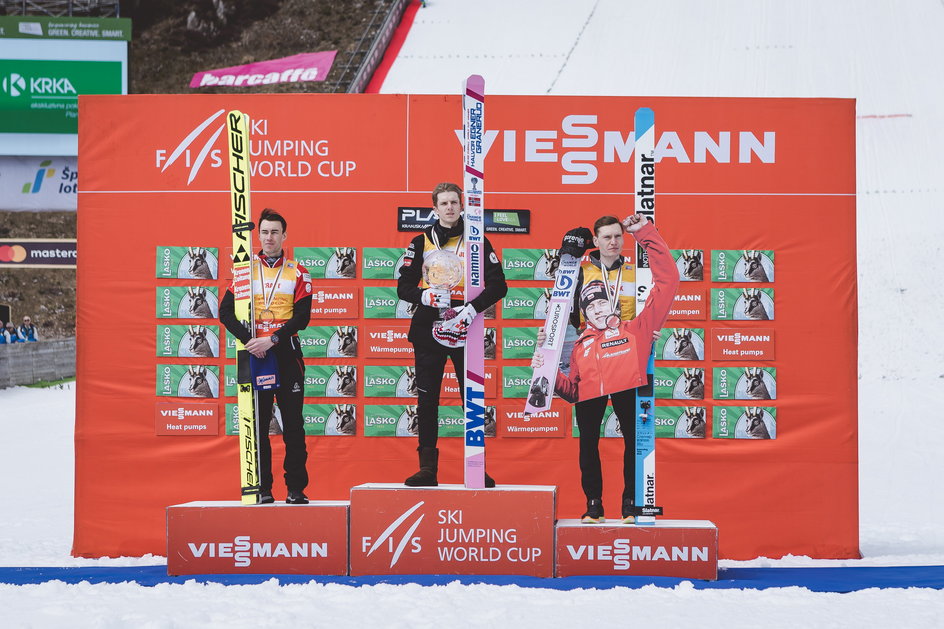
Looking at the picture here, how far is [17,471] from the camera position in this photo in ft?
26.2

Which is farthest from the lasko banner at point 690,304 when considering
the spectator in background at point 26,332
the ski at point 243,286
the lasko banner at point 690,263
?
the spectator in background at point 26,332

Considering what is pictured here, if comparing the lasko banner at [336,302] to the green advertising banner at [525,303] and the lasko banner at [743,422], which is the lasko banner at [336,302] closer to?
the green advertising banner at [525,303]

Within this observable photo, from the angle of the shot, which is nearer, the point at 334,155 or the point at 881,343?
the point at 334,155

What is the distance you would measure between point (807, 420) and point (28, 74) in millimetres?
19654

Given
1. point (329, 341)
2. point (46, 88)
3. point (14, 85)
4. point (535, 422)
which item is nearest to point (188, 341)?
point (329, 341)

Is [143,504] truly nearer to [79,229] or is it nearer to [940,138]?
[79,229]

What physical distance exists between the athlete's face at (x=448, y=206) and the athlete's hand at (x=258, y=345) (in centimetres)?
98

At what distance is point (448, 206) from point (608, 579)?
1783 mm

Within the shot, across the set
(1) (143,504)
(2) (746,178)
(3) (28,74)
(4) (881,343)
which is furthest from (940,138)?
(3) (28,74)

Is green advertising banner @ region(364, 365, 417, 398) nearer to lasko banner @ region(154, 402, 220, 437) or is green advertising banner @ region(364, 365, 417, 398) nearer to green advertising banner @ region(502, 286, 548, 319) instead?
green advertising banner @ region(502, 286, 548, 319)

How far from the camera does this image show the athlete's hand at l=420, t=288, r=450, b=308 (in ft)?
14.7

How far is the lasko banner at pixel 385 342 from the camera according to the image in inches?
215

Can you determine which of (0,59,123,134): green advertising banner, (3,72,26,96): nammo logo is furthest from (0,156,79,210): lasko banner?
(3,72,26,96): nammo logo

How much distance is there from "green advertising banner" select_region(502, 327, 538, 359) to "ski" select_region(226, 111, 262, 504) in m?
1.51
